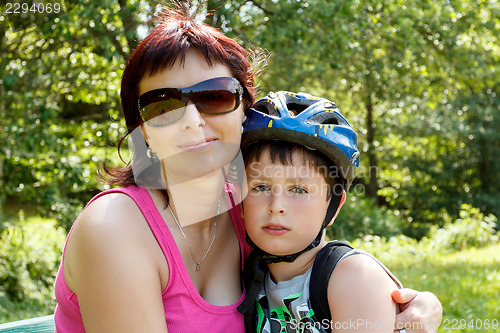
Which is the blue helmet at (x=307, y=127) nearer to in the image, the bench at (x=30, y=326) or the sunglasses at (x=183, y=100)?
the sunglasses at (x=183, y=100)

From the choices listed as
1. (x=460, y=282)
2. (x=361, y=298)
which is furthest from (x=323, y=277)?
(x=460, y=282)

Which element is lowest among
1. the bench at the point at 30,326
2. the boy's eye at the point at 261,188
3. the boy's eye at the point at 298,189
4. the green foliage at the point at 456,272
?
the green foliage at the point at 456,272

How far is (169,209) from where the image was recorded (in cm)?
212

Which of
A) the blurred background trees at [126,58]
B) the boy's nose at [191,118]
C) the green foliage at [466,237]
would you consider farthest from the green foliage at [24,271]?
the green foliage at [466,237]

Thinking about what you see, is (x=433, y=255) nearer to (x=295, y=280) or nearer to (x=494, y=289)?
(x=494, y=289)

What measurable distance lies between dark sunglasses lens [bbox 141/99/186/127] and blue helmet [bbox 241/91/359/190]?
346 millimetres

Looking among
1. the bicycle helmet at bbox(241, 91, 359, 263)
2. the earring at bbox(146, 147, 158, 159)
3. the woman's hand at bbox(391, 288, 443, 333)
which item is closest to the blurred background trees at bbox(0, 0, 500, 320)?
the earring at bbox(146, 147, 158, 159)

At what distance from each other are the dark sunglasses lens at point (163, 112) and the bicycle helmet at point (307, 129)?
1.14 ft

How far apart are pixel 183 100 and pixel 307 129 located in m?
0.53

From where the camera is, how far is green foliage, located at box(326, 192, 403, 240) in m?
11.5

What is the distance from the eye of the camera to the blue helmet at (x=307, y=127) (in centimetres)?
216

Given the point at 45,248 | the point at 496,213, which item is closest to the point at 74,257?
the point at 45,248

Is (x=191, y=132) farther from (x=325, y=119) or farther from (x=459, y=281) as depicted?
(x=459, y=281)

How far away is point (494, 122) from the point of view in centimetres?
1655
